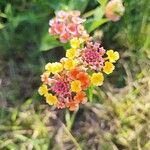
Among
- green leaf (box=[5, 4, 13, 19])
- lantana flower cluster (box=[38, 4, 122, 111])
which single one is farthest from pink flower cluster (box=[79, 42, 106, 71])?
green leaf (box=[5, 4, 13, 19])

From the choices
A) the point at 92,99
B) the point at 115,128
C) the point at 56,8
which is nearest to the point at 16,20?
the point at 56,8

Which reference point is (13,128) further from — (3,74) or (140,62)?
(140,62)

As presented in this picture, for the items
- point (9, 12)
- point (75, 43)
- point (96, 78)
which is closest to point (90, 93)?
point (96, 78)

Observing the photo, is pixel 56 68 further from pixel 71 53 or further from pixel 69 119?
pixel 69 119

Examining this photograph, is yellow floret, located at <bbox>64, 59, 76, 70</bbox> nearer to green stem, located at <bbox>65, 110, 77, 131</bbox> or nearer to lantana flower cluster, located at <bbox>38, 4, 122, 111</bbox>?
lantana flower cluster, located at <bbox>38, 4, 122, 111</bbox>

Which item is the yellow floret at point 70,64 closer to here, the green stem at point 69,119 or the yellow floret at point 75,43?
the yellow floret at point 75,43

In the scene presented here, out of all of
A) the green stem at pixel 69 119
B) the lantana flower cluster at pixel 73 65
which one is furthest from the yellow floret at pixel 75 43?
the green stem at pixel 69 119

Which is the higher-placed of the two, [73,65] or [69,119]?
[73,65]
